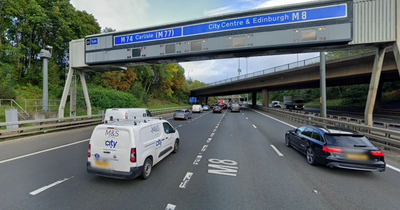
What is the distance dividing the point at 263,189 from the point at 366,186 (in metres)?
2.71

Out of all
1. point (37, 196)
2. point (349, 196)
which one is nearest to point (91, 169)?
point (37, 196)

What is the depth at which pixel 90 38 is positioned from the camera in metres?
14.6

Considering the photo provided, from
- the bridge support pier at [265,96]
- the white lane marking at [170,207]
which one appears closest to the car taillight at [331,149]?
the white lane marking at [170,207]

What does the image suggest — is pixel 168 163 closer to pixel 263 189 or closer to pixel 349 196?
pixel 263 189

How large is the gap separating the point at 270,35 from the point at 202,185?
387 inches

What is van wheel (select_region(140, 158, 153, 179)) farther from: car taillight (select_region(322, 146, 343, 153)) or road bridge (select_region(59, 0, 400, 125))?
road bridge (select_region(59, 0, 400, 125))

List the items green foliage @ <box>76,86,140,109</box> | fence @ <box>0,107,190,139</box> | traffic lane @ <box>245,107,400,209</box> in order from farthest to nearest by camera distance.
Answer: green foliage @ <box>76,86,140,109</box>
fence @ <box>0,107,190,139</box>
traffic lane @ <box>245,107,400,209</box>

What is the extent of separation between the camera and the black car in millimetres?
4844

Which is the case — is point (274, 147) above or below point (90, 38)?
below

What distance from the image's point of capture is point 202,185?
14.3ft

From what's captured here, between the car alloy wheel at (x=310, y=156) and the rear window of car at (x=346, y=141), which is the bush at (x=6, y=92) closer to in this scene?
the car alloy wheel at (x=310, y=156)

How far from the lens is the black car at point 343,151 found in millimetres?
4844

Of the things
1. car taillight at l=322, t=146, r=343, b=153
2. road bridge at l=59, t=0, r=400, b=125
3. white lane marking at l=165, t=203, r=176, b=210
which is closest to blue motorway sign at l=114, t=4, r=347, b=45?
road bridge at l=59, t=0, r=400, b=125

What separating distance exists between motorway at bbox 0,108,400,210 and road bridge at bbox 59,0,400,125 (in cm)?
668
